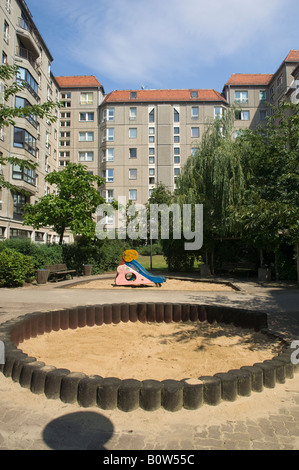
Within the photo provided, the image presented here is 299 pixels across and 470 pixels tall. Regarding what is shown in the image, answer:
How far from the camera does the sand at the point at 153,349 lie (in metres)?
4.99

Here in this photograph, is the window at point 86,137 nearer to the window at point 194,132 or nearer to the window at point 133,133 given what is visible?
the window at point 133,133

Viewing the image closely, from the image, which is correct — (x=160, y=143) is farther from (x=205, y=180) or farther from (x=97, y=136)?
(x=205, y=180)

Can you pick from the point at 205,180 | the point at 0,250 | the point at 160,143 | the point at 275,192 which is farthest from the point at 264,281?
the point at 160,143

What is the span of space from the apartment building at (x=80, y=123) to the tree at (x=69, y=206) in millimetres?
30004

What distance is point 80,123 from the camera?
49625 millimetres

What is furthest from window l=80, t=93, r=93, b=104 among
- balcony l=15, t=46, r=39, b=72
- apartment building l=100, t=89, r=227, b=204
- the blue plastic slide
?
the blue plastic slide

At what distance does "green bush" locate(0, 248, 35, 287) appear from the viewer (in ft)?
48.0

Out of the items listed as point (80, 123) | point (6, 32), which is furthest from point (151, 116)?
point (6, 32)

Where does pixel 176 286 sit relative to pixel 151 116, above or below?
below

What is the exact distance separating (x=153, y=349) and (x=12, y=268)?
10.6 m

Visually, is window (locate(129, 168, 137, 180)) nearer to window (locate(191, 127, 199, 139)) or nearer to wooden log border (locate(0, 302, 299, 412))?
window (locate(191, 127, 199, 139))

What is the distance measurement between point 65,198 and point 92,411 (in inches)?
663

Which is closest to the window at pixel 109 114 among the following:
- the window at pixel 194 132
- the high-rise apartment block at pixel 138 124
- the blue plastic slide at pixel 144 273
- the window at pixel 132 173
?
the high-rise apartment block at pixel 138 124

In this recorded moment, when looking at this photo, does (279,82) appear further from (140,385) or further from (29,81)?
(140,385)
